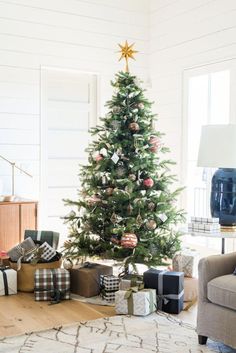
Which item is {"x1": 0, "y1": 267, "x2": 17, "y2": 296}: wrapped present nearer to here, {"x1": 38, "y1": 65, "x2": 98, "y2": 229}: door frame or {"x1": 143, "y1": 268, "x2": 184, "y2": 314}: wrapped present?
{"x1": 143, "y1": 268, "x2": 184, "y2": 314}: wrapped present

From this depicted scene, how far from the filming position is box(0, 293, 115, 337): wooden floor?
3.48m

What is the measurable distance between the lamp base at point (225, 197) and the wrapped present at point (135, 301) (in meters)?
0.93

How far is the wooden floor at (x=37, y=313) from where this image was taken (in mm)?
3477

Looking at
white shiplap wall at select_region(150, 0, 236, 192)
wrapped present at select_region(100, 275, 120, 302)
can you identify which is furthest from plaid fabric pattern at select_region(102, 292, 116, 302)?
white shiplap wall at select_region(150, 0, 236, 192)

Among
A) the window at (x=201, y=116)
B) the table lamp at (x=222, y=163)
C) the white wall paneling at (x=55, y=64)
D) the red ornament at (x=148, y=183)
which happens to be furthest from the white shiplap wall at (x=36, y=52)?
the table lamp at (x=222, y=163)

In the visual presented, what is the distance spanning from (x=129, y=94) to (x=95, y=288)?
1.73 meters

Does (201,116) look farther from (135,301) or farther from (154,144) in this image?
(135,301)

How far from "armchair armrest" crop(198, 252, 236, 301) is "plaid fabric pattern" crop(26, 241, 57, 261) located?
1687mm

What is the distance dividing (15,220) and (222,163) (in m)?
2.25

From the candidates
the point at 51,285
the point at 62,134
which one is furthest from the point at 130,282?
the point at 62,134

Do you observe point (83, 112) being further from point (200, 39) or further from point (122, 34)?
point (200, 39)

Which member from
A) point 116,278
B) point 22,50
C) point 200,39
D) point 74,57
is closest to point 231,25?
point 200,39

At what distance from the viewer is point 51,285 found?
4117mm

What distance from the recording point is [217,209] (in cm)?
427
